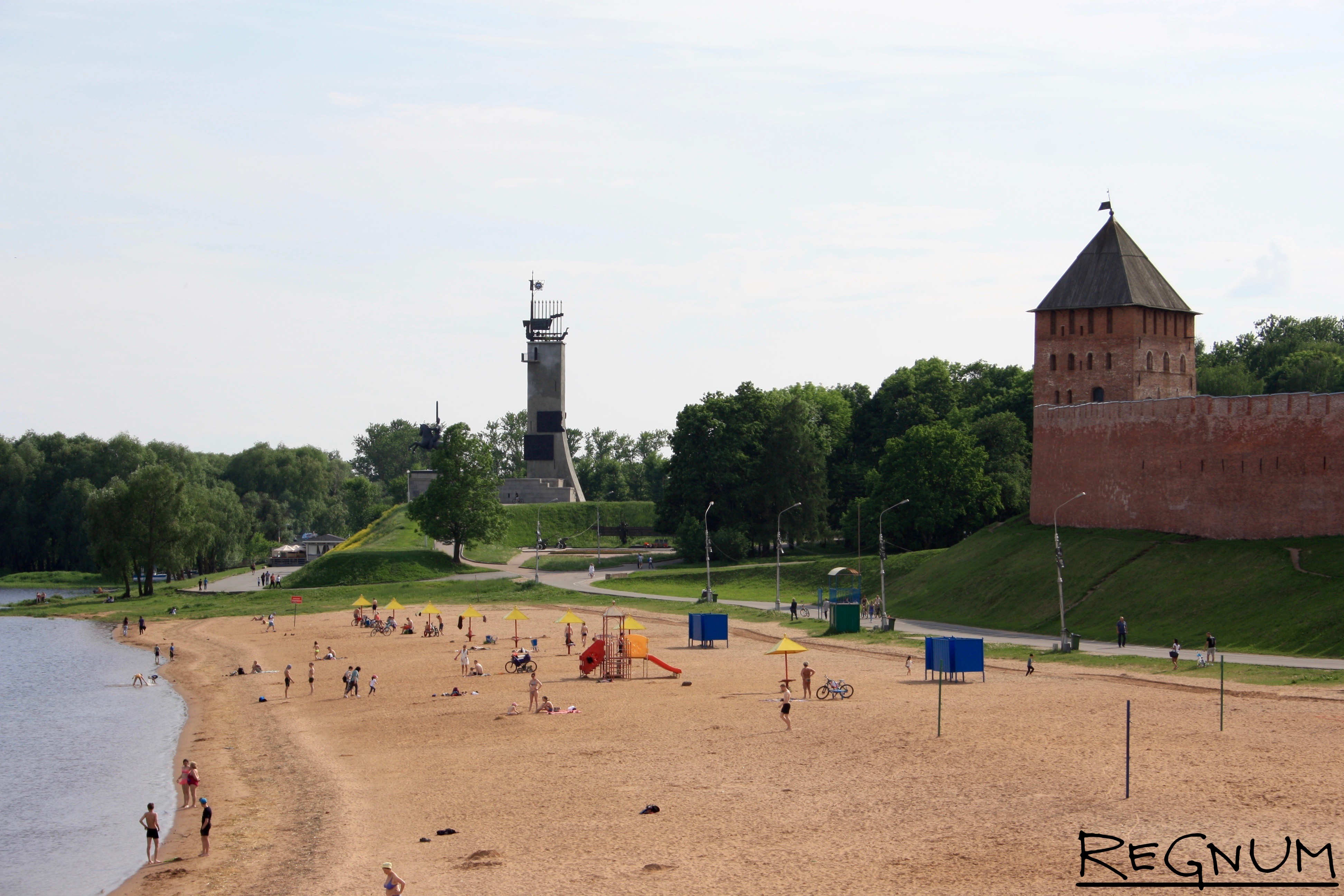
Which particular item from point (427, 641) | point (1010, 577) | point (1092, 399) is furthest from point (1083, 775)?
point (1092, 399)

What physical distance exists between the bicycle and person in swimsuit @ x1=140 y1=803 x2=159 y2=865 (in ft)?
66.3

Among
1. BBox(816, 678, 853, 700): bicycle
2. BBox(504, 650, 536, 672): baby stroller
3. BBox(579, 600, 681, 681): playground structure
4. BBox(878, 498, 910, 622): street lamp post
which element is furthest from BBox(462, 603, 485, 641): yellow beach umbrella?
BBox(816, 678, 853, 700): bicycle

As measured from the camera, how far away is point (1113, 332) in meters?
66.2

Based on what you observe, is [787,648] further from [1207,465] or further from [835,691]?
[1207,465]

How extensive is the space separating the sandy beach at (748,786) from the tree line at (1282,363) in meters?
53.7

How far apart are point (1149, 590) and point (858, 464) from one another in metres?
48.0

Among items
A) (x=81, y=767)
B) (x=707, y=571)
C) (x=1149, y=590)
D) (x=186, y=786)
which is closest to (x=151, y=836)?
(x=186, y=786)

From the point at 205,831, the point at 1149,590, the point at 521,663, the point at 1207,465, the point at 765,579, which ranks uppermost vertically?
the point at 1207,465

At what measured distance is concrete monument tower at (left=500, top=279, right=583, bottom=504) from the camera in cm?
11544

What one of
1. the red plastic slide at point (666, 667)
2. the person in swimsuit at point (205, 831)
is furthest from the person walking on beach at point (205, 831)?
the red plastic slide at point (666, 667)

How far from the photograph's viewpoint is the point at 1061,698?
116 ft

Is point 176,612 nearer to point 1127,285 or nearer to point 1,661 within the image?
point 1,661

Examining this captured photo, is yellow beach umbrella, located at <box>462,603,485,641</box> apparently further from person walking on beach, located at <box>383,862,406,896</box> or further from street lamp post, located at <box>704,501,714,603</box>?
person walking on beach, located at <box>383,862,406,896</box>

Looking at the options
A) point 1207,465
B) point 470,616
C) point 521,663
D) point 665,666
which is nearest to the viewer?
point 665,666
